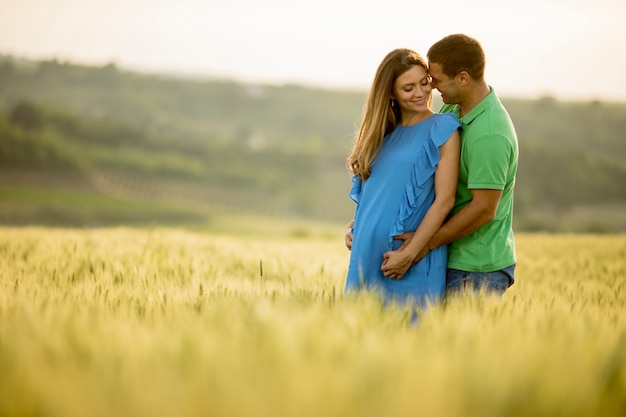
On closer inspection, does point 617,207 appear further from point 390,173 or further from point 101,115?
point 101,115

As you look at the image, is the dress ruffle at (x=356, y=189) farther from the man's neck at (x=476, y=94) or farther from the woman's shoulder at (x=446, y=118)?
the man's neck at (x=476, y=94)

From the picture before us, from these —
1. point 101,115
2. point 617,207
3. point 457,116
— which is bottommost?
point 617,207

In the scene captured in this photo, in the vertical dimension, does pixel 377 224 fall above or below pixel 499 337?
above

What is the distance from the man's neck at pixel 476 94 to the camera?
3.56m

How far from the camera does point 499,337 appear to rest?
6.91 ft

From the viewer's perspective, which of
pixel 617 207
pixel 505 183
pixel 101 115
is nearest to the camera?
pixel 505 183

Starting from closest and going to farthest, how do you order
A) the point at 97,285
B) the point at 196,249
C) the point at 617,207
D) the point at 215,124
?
the point at 97,285, the point at 196,249, the point at 617,207, the point at 215,124

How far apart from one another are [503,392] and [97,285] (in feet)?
9.87

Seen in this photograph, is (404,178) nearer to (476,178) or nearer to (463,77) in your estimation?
(476,178)

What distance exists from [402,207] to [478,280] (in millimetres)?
649

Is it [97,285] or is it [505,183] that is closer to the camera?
[505,183]

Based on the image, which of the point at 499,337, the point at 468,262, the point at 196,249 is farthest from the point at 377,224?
the point at 196,249

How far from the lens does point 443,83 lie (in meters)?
3.56

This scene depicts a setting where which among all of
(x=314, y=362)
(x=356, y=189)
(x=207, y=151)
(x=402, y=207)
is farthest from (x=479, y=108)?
(x=207, y=151)
